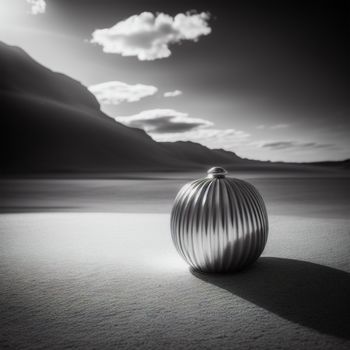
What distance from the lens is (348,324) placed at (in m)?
3.30

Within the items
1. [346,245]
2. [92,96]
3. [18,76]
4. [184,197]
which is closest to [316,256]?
[346,245]

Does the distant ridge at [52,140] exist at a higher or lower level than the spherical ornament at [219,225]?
higher

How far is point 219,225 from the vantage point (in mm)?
4492

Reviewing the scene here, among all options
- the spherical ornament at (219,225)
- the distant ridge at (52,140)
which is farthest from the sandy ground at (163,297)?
the distant ridge at (52,140)

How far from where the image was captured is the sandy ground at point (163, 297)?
3.12 metres

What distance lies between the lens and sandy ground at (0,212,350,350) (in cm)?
312

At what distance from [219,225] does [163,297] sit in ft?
4.02

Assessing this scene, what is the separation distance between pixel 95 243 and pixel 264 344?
182 inches

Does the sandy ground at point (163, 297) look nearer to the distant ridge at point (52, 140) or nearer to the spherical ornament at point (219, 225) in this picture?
the spherical ornament at point (219, 225)

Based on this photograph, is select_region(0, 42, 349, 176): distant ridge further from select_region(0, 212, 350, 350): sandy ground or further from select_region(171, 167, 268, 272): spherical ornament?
select_region(171, 167, 268, 272): spherical ornament

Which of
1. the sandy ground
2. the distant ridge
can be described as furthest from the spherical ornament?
the distant ridge

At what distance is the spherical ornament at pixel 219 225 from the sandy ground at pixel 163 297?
30 cm

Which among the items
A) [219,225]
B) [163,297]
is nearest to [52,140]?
[219,225]

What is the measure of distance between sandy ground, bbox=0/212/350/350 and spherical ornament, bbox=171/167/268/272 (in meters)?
0.30
